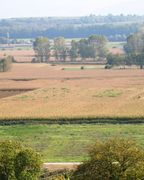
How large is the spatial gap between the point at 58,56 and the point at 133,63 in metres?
34.1

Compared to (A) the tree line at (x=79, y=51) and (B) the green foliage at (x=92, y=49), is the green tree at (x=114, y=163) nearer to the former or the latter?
(A) the tree line at (x=79, y=51)

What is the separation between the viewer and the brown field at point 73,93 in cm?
5381

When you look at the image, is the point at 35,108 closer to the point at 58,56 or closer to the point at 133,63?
the point at 133,63

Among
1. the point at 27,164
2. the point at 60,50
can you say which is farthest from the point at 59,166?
the point at 60,50

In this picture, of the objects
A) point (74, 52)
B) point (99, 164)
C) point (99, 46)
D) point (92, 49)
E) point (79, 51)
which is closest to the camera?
point (99, 164)

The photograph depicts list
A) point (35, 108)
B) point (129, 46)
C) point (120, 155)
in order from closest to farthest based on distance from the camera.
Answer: point (120, 155) < point (35, 108) < point (129, 46)

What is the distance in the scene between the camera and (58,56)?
13600 centimetres

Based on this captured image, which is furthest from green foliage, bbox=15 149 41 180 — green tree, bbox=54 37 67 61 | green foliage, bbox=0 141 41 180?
green tree, bbox=54 37 67 61

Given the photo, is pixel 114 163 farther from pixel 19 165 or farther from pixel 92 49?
pixel 92 49

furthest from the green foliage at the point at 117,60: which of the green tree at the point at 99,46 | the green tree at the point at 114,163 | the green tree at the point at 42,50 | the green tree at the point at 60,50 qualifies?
the green tree at the point at 114,163

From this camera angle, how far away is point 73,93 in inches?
2697

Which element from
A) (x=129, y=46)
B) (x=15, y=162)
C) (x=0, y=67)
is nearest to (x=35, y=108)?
A: (x=15, y=162)

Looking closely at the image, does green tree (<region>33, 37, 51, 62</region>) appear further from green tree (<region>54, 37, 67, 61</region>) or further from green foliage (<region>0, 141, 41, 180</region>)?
green foliage (<region>0, 141, 41, 180</region>)

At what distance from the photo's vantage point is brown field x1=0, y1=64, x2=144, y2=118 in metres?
53.8
